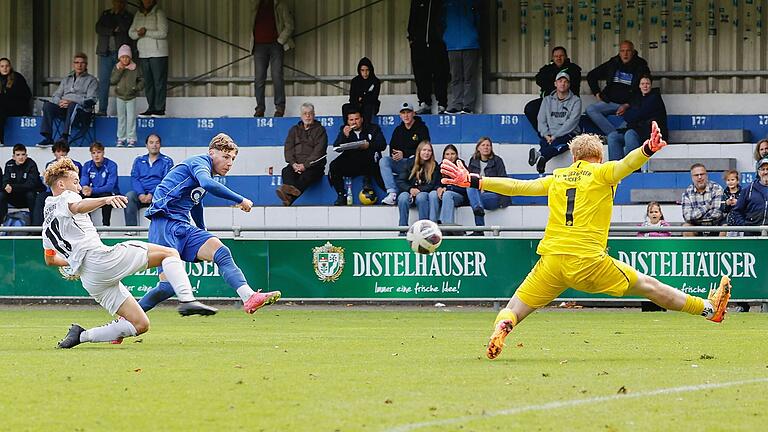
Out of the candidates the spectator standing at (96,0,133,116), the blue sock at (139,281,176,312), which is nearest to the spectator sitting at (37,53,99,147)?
the spectator standing at (96,0,133,116)

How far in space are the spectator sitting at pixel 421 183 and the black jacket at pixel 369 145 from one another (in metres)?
0.98

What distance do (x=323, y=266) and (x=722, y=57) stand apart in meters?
9.68

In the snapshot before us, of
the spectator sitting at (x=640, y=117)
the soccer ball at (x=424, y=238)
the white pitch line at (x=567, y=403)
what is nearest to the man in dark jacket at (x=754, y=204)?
the spectator sitting at (x=640, y=117)

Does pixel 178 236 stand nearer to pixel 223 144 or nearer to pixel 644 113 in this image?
pixel 223 144

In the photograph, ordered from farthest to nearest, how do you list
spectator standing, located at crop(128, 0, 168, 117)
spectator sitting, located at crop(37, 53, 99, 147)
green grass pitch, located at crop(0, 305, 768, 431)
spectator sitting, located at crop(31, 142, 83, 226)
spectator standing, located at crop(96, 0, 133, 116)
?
spectator standing, located at crop(96, 0, 133, 116), spectator standing, located at crop(128, 0, 168, 117), spectator sitting, located at crop(37, 53, 99, 147), spectator sitting, located at crop(31, 142, 83, 226), green grass pitch, located at crop(0, 305, 768, 431)

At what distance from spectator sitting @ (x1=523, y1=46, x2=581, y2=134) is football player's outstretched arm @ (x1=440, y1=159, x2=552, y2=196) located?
1201cm

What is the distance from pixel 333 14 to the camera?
25.4 meters

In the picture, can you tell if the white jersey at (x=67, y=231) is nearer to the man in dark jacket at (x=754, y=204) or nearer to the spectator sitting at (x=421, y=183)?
the spectator sitting at (x=421, y=183)

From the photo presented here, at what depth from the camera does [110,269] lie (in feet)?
35.9

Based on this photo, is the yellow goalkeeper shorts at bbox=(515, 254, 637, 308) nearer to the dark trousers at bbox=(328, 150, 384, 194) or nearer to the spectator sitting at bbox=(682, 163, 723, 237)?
the spectator sitting at bbox=(682, 163, 723, 237)

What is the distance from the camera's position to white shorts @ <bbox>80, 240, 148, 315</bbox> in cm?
1095

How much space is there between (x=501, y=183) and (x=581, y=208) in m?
0.67

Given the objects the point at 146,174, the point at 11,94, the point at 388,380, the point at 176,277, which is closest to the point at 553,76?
the point at 146,174

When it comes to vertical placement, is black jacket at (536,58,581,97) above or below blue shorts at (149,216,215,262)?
above
